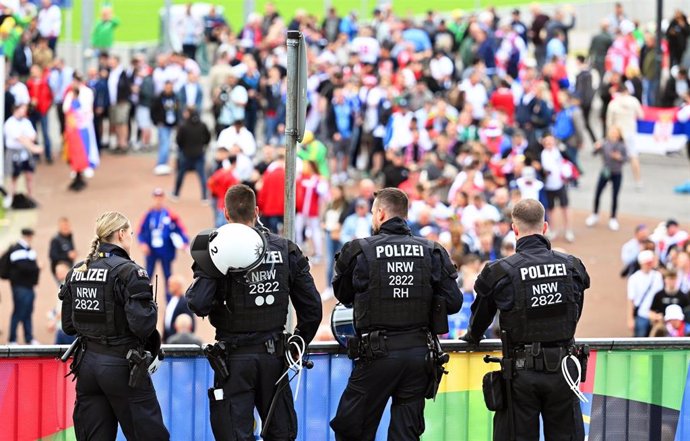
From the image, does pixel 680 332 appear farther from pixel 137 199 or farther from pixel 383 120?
pixel 137 199

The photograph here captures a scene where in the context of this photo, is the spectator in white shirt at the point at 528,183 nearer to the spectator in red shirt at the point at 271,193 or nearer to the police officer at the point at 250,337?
the spectator in red shirt at the point at 271,193

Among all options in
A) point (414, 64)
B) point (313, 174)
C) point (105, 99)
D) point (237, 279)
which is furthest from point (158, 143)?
point (237, 279)

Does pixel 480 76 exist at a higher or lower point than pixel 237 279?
higher

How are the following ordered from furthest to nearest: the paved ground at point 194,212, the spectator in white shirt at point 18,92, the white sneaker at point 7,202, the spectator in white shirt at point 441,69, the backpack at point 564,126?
1. the spectator in white shirt at point 441,69
2. the spectator in white shirt at point 18,92
3. the white sneaker at point 7,202
4. the backpack at point 564,126
5. the paved ground at point 194,212

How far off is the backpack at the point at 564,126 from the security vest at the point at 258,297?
16.8 m

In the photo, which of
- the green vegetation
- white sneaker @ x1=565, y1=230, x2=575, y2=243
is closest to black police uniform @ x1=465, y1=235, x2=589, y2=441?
white sneaker @ x1=565, y1=230, x2=575, y2=243

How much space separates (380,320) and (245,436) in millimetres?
1057

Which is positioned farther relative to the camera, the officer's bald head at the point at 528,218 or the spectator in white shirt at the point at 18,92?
the spectator in white shirt at the point at 18,92

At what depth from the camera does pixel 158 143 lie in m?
28.7

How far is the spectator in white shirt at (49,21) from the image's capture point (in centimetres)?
3031

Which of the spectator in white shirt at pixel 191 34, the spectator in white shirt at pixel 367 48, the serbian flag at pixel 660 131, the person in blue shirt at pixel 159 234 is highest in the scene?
the spectator in white shirt at pixel 191 34

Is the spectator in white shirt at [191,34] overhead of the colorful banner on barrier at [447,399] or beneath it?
overhead

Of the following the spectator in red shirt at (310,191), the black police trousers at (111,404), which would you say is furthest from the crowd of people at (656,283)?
the black police trousers at (111,404)

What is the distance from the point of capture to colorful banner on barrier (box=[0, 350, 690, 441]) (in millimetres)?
8812
